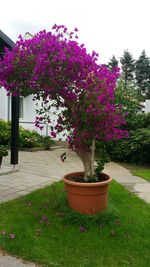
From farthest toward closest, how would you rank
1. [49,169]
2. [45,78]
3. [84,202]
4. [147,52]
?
[147,52], [49,169], [84,202], [45,78]

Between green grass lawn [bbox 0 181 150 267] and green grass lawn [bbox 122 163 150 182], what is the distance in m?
2.82

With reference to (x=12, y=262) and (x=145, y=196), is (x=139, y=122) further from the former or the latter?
(x=12, y=262)

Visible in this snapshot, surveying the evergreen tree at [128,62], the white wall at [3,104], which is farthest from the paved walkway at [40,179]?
the evergreen tree at [128,62]

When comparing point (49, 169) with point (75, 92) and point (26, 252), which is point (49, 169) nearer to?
point (75, 92)

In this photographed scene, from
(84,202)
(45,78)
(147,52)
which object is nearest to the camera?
(45,78)

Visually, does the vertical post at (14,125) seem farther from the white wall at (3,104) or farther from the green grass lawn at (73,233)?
the white wall at (3,104)

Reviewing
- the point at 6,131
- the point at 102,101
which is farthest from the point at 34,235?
the point at 6,131

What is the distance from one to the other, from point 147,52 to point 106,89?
43518 mm

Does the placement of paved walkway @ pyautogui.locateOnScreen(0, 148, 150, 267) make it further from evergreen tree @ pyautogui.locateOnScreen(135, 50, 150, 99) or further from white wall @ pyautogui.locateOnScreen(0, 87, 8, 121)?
evergreen tree @ pyautogui.locateOnScreen(135, 50, 150, 99)

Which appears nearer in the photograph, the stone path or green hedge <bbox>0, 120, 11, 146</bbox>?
the stone path

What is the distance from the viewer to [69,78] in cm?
363

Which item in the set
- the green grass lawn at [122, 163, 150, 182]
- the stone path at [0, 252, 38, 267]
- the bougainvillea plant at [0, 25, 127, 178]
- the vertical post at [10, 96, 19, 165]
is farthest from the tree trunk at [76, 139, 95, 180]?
the vertical post at [10, 96, 19, 165]

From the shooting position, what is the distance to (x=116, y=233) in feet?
11.3

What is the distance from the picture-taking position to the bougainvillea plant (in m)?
3.48
